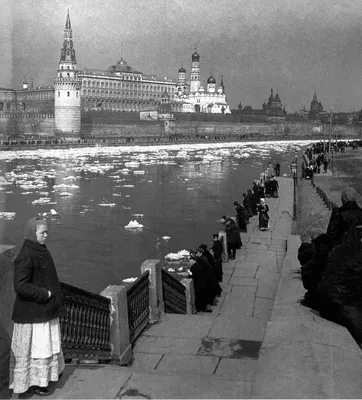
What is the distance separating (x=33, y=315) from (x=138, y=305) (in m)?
2.44

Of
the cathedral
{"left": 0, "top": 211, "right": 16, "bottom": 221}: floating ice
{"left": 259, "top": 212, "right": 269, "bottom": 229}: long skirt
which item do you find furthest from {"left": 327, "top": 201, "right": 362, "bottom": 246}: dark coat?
the cathedral

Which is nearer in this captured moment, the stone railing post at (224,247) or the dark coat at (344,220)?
the dark coat at (344,220)

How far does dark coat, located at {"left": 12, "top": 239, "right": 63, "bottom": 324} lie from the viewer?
3625 mm

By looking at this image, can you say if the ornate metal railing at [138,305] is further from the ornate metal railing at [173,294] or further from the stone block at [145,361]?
the ornate metal railing at [173,294]

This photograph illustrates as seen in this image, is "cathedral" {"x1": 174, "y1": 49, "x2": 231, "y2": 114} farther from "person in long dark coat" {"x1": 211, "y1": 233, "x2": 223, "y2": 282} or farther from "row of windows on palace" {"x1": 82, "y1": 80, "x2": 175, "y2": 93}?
"person in long dark coat" {"x1": 211, "y1": 233, "x2": 223, "y2": 282}

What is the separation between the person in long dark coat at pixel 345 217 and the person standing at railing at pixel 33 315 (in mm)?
3381

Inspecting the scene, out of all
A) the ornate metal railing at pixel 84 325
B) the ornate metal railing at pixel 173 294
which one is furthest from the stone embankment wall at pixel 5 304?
the ornate metal railing at pixel 173 294

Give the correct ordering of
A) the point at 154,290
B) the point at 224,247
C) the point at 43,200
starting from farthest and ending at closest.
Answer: the point at 43,200 → the point at 224,247 → the point at 154,290

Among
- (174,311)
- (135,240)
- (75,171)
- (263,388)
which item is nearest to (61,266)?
(135,240)

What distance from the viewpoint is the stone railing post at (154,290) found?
6545 mm

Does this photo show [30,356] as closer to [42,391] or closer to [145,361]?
[42,391]

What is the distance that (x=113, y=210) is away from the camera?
809 inches

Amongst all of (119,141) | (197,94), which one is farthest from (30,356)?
(197,94)

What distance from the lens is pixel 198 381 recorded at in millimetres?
4082
